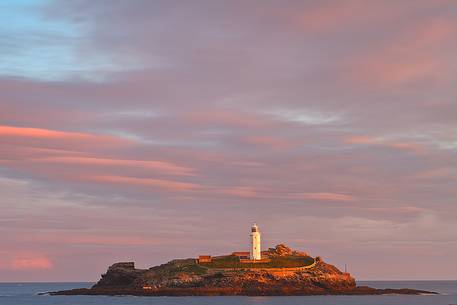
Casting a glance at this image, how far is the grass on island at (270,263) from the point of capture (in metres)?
162

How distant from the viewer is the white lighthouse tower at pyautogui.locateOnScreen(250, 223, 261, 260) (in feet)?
556

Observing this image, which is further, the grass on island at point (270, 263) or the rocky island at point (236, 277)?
the grass on island at point (270, 263)

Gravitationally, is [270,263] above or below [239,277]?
above

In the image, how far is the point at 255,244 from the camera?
171 m

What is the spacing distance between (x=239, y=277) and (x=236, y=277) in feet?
2.13

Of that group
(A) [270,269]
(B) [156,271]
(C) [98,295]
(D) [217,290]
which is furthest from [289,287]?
(C) [98,295]

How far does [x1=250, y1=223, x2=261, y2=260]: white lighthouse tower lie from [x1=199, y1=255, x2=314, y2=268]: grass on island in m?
3.44

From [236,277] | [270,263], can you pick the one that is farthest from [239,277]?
[270,263]

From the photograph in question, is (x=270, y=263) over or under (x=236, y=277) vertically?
over

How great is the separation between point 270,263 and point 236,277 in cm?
1037

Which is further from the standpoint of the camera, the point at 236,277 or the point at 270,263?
the point at 270,263

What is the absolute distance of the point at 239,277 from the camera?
156125 millimetres

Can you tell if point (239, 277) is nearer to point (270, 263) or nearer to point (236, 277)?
point (236, 277)

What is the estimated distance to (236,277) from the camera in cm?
15638
